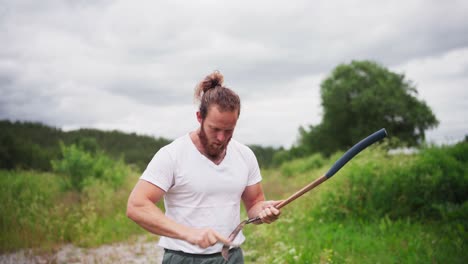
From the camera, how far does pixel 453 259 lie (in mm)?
5289

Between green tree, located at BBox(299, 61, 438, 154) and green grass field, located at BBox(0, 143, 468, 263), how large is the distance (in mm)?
16040

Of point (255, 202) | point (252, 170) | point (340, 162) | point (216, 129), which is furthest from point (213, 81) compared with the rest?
point (340, 162)

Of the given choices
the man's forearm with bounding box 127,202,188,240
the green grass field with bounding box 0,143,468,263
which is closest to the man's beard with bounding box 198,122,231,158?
the man's forearm with bounding box 127,202,188,240

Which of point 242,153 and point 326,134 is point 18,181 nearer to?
point 242,153

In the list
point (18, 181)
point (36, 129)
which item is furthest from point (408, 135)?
point (36, 129)

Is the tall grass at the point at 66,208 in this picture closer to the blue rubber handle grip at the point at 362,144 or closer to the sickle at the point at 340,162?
the sickle at the point at 340,162

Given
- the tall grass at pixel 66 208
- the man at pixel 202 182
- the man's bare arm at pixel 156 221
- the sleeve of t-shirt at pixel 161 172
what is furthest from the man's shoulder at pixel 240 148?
the tall grass at pixel 66 208

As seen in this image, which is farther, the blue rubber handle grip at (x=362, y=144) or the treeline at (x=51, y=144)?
the treeline at (x=51, y=144)

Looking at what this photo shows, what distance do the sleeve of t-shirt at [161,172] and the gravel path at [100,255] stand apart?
5.17m

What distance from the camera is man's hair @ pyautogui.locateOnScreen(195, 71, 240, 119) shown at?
255 centimetres

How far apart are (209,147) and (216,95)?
0.33 meters

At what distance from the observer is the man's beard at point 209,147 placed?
8.47 ft

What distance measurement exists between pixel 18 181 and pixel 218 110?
12.2 m

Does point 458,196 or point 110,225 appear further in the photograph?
point 110,225
